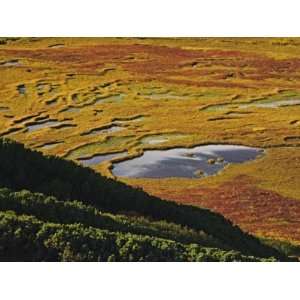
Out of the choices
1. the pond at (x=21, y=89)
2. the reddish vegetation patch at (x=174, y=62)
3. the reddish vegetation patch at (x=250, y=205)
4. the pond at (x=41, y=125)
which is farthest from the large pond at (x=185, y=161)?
the pond at (x=21, y=89)

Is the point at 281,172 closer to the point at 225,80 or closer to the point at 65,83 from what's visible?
the point at 225,80

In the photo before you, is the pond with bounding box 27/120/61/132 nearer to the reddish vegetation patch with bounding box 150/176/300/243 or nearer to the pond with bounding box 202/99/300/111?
the pond with bounding box 202/99/300/111

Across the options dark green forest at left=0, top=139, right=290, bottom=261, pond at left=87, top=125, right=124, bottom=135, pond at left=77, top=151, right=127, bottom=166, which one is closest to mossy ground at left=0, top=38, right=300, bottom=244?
pond at left=87, top=125, right=124, bottom=135

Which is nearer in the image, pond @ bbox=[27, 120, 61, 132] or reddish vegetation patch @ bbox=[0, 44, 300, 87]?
pond @ bbox=[27, 120, 61, 132]

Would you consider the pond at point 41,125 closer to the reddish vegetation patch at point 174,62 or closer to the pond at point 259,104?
the reddish vegetation patch at point 174,62

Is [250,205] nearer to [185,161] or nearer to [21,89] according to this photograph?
[185,161]

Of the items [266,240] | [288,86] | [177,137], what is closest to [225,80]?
[288,86]

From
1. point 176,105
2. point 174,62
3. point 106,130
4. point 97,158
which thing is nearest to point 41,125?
point 106,130
